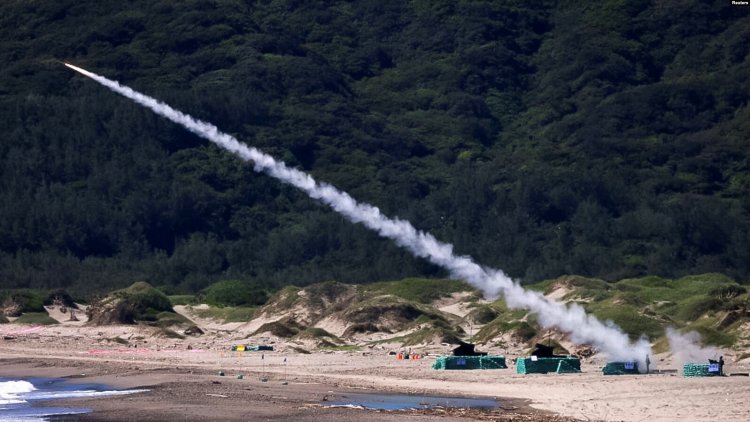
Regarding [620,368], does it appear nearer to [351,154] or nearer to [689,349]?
[689,349]

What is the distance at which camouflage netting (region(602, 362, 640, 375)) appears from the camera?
54.7m

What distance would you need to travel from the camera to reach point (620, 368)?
54812 mm

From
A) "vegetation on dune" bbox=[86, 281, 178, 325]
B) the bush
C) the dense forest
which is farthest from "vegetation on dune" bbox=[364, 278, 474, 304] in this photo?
the dense forest

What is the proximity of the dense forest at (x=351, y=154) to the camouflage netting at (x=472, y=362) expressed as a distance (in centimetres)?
5715

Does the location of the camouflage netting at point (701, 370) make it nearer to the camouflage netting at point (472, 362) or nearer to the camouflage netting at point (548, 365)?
the camouflage netting at point (548, 365)

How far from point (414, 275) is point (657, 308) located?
144 ft

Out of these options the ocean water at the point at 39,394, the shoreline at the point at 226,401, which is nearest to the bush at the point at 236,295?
the shoreline at the point at 226,401

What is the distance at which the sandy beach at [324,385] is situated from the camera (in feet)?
140

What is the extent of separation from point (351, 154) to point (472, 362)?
110 meters

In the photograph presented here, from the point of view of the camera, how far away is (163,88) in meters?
173

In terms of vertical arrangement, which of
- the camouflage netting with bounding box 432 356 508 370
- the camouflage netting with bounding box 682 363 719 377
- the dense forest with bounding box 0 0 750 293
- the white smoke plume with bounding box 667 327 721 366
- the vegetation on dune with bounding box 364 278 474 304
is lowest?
the camouflage netting with bounding box 682 363 719 377

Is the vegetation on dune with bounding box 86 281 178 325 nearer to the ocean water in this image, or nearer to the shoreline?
the shoreline

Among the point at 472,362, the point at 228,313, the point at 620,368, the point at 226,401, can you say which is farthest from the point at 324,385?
the point at 228,313

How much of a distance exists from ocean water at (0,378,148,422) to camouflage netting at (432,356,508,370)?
13.5 meters
